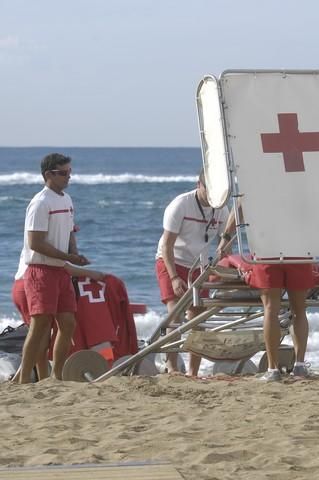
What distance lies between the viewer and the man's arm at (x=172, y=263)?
8.89 metres

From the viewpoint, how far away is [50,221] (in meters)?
8.36

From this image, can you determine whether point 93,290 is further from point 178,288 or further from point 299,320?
point 299,320

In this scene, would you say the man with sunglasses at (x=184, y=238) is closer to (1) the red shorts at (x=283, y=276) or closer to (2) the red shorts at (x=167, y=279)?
(2) the red shorts at (x=167, y=279)

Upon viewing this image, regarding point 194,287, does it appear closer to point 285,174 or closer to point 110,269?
point 285,174

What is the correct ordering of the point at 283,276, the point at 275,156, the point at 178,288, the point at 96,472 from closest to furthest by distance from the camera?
the point at 96,472, the point at 275,156, the point at 283,276, the point at 178,288

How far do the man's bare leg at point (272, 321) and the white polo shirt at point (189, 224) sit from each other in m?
1.06

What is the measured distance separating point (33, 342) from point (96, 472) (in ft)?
9.89

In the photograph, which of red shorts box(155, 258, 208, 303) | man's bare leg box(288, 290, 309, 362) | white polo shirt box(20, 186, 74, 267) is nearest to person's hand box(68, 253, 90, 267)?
white polo shirt box(20, 186, 74, 267)

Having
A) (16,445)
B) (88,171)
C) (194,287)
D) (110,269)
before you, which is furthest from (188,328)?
(88,171)

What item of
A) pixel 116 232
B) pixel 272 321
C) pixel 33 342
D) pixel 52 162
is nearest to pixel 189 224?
pixel 52 162

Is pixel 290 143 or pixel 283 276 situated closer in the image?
pixel 290 143

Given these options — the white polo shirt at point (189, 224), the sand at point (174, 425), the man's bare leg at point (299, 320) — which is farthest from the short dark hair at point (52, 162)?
the man's bare leg at point (299, 320)

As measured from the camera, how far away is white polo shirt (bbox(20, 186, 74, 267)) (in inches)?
327

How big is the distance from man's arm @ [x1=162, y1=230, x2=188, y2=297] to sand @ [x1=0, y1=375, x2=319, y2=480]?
78 centimetres
